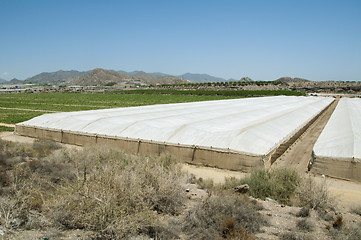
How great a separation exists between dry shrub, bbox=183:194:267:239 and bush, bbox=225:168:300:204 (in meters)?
2.36

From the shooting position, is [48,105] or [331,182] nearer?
[331,182]

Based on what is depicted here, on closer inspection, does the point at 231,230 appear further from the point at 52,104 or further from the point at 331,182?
the point at 52,104

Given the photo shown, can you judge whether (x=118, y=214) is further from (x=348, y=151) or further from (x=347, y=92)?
(x=347, y=92)

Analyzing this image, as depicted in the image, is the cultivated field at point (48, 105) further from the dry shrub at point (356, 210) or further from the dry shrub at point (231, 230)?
the dry shrub at point (356, 210)

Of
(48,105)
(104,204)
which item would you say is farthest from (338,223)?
(48,105)

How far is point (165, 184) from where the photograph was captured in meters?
9.41

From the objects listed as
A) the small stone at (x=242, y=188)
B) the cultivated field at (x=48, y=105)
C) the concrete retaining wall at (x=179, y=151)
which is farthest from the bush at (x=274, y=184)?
the cultivated field at (x=48, y=105)

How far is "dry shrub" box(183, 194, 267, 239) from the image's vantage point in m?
7.64

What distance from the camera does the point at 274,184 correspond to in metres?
11.4

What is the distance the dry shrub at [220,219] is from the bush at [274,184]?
236cm

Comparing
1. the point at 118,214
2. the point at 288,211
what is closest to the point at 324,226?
the point at 288,211

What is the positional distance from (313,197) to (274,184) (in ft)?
5.94

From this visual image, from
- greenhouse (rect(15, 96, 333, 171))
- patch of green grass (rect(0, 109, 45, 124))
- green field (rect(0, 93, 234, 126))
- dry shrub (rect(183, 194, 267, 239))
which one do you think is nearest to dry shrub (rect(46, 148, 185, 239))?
dry shrub (rect(183, 194, 267, 239))

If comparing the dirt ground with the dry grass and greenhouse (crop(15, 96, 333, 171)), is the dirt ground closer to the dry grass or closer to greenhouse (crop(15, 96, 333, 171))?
greenhouse (crop(15, 96, 333, 171))
